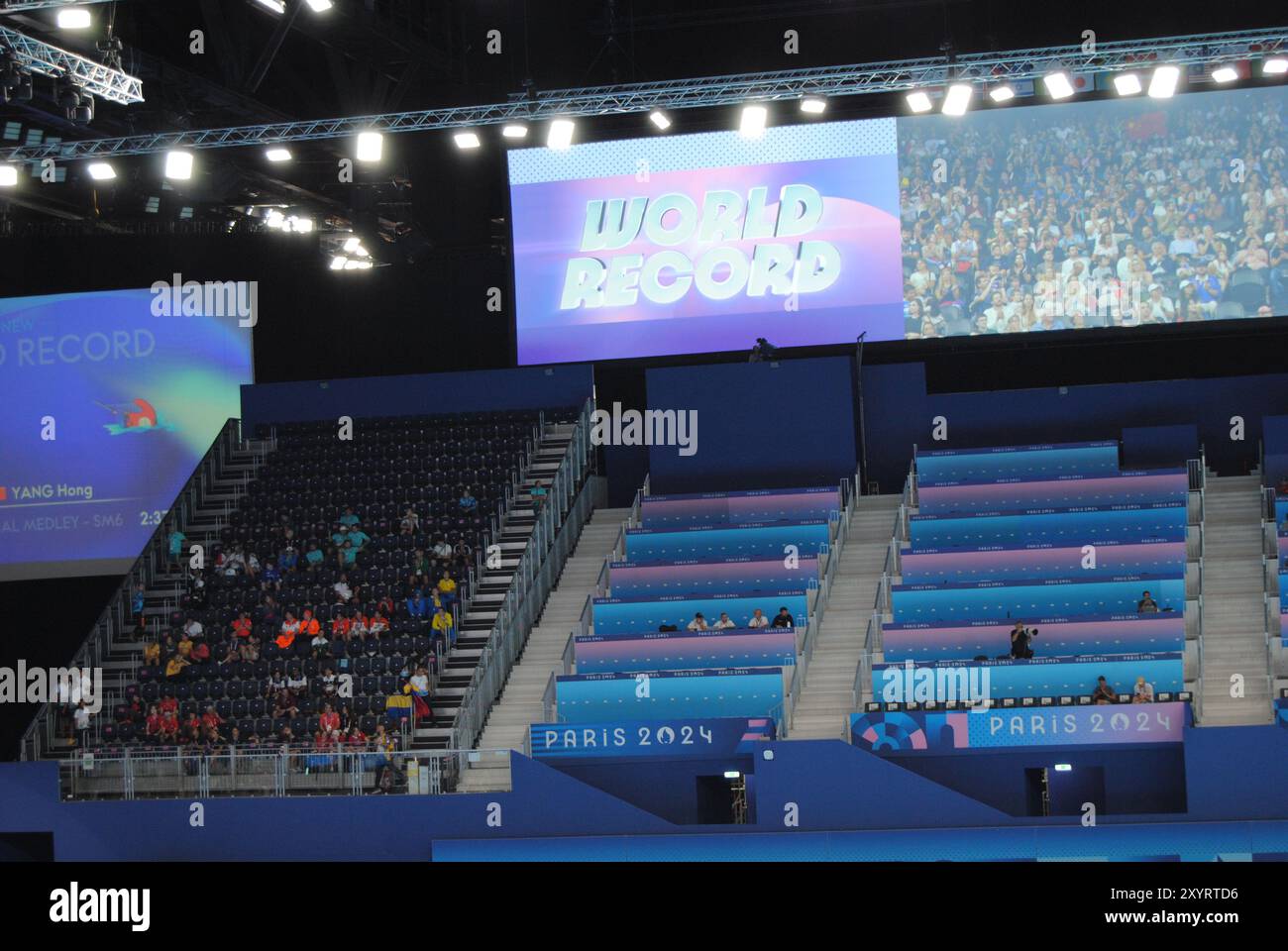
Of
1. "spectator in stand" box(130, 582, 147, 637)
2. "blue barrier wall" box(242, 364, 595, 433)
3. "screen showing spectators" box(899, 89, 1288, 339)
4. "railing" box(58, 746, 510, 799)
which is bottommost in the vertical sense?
"railing" box(58, 746, 510, 799)

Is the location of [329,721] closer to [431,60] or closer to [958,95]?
[431,60]

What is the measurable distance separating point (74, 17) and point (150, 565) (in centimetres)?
967

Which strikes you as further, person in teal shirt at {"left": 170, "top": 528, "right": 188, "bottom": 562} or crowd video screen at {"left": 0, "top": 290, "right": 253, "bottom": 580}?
crowd video screen at {"left": 0, "top": 290, "right": 253, "bottom": 580}

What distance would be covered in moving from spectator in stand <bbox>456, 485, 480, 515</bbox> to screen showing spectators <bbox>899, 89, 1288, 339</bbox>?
695 centimetres

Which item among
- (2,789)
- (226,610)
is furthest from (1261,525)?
(2,789)

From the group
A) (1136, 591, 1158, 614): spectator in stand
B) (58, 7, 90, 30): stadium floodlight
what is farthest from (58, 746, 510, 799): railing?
(58, 7, 90, 30): stadium floodlight

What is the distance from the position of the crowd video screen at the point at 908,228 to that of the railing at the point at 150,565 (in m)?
4.95

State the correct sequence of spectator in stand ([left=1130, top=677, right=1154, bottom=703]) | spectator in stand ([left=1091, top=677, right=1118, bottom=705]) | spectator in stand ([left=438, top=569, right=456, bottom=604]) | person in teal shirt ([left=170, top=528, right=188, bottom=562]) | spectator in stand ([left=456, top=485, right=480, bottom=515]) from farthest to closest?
person in teal shirt ([left=170, top=528, right=188, bottom=562]) → spectator in stand ([left=456, top=485, right=480, bottom=515]) → spectator in stand ([left=438, top=569, right=456, bottom=604]) → spectator in stand ([left=1091, top=677, right=1118, bottom=705]) → spectator in stand ([left=1130, top=677, right=1154, bottom=703])

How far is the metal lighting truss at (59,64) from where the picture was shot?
1653cm

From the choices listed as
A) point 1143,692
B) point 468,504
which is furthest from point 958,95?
point 468,504

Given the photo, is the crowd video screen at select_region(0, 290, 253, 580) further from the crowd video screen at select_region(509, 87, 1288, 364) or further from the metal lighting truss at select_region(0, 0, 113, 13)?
the metal lighting truss at select_region(0, 0, 113, 13)

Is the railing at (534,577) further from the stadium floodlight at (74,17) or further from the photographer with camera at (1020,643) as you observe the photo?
the stadium floodlight at (74,17)

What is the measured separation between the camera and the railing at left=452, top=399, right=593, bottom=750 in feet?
63.4

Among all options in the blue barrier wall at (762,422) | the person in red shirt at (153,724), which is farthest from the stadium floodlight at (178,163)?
the blue barrier wall at (762,422)
